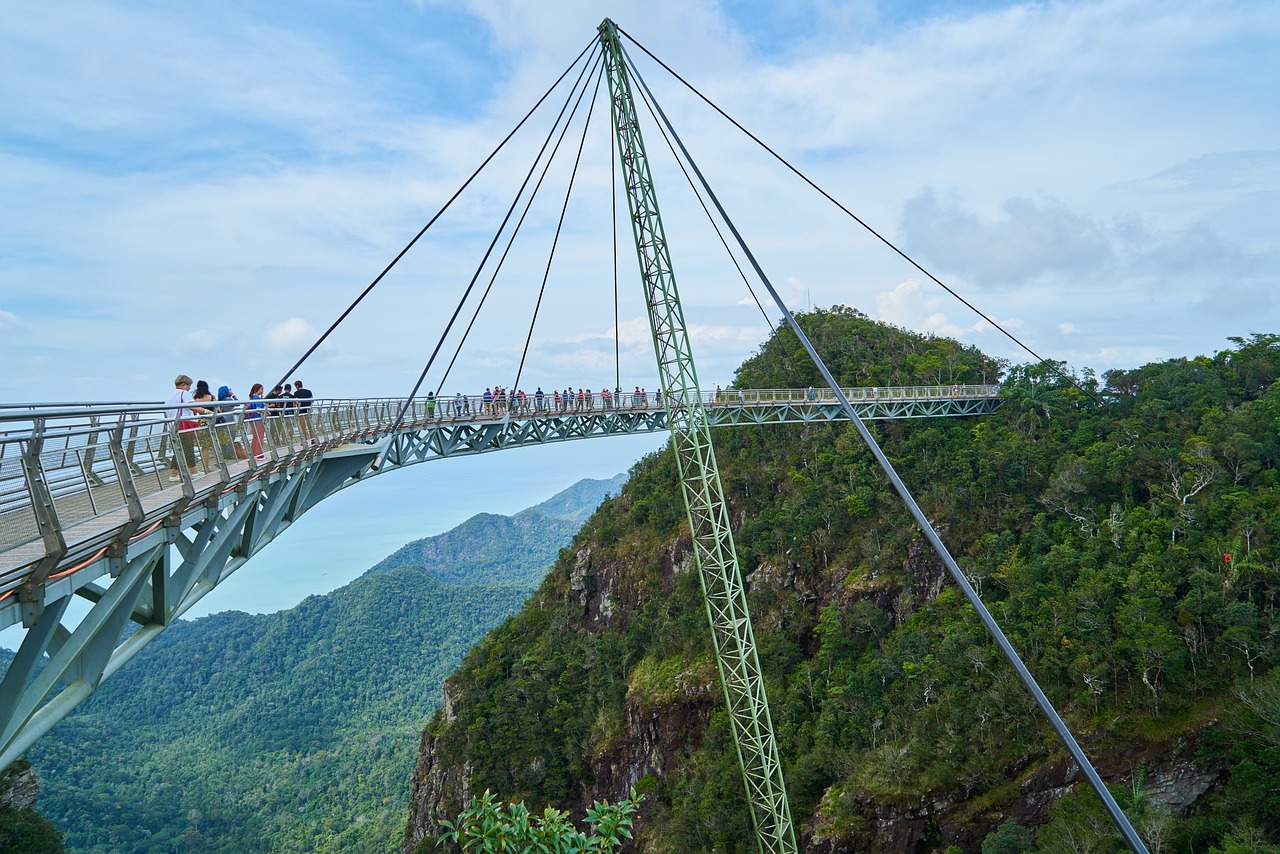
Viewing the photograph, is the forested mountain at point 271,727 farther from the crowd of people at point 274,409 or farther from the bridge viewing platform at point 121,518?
the bridge viewing platform at point 121,518

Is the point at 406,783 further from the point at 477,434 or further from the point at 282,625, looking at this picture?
the point at 477,434

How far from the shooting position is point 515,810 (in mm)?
8383

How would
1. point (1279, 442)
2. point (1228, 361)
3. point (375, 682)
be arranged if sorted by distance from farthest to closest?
1. point (375, 682)
2. point (1228, 361)
3. point (1279, 442)

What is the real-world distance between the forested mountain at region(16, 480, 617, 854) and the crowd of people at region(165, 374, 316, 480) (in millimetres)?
49095

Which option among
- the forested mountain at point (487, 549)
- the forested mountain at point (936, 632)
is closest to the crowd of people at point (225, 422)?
the forested mountain at point (936, 632)

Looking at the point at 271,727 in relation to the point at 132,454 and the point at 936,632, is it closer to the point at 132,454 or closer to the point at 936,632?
the point at 936,632

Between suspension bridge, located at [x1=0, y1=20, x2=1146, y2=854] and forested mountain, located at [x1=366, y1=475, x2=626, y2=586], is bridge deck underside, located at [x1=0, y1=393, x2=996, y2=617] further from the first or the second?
forested mountain, located at [x1=366, y1=475, x2=626, y2=586]

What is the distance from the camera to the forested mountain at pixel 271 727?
54.0m

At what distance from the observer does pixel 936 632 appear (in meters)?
27.2

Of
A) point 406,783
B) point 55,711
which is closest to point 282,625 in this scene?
point 406,783

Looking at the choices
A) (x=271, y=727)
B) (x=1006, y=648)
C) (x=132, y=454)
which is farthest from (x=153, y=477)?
(x=271, y=727)

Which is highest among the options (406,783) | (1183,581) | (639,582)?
(1183,581)

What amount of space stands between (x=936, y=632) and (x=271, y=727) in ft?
228

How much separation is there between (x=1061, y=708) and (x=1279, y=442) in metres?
13.1
